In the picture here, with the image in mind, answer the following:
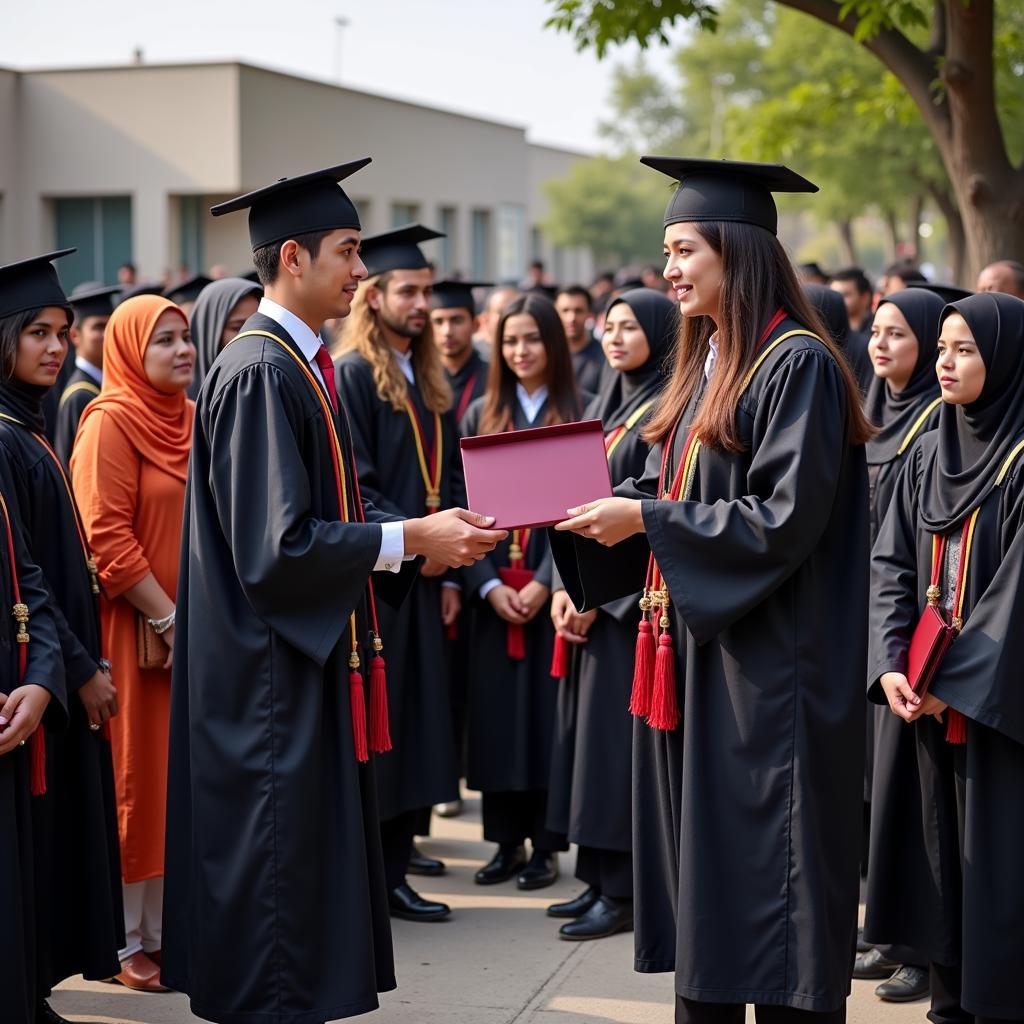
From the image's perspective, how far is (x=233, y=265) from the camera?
2844 cm

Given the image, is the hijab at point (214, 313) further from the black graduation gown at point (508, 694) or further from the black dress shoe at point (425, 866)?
the black dress shoe at point (425, 866)

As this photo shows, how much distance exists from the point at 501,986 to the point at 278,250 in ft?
8.64

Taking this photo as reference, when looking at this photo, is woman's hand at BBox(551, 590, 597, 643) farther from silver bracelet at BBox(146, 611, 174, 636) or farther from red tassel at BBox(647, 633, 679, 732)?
red tassel at BBox(647, 633, 679, 732)

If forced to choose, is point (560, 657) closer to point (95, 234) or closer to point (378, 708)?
point (378, 708)

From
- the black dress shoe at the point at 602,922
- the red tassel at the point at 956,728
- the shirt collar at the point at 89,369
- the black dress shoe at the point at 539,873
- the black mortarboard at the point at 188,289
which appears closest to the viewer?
the red tassel at the point at 956,728

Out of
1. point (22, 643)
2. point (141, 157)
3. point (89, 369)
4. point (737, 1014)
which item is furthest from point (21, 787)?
point (141, 157)

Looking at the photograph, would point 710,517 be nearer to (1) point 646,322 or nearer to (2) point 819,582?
(2) point 819,582

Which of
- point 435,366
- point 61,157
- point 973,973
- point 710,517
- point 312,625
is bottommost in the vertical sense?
point 973,973

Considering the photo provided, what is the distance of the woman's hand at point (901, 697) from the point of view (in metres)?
4.34

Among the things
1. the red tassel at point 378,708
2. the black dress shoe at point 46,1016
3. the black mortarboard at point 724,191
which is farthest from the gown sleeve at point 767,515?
the black dress shoe at point 46,1016

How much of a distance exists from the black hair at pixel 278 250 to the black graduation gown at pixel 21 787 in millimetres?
967

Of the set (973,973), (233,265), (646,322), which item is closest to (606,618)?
(646,322)

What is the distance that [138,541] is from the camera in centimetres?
508

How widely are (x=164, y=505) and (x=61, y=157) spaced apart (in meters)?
25.1
